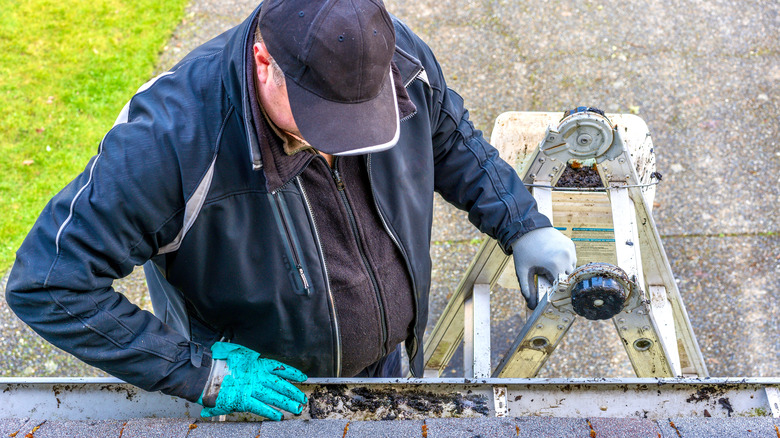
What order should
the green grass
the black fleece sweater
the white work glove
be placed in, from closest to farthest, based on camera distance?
the black fleece sweater, the white work glove, the green grass

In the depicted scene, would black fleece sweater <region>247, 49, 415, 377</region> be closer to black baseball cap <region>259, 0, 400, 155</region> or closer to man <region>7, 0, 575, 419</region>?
man <region>7, 0, 575, 419</region>

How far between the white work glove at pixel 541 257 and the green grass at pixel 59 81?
3281 mm

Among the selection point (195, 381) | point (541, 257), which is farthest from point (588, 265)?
point (195, 381)

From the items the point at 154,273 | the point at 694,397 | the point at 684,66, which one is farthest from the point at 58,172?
the point at 684,66

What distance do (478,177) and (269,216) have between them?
0.77m

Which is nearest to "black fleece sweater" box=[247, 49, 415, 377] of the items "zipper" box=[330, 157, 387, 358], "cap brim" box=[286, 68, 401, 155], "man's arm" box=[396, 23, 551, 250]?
"zipper" box=[330, 157, 387, 358]

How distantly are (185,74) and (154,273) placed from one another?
66cm

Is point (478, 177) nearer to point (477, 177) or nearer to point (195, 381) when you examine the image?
point (477, 177)

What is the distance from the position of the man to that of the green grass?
2630 mm

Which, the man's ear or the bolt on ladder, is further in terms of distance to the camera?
the bolt on ladder

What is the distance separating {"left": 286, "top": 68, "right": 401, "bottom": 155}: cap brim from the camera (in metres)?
1.46

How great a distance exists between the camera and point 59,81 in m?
4.86

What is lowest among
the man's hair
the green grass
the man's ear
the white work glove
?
the white work glove

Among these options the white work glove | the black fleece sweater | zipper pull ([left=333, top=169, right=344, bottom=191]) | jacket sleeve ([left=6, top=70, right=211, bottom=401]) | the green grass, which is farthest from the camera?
the green grass
